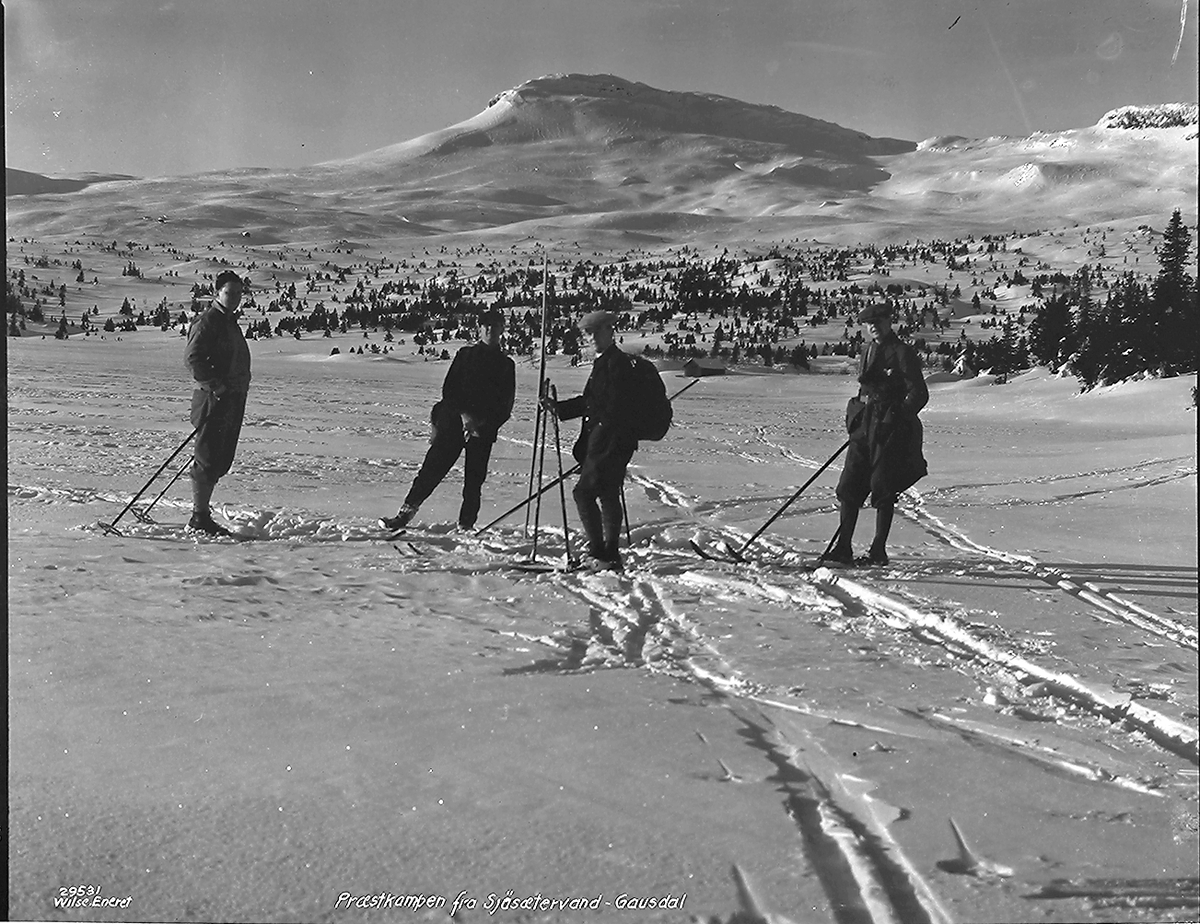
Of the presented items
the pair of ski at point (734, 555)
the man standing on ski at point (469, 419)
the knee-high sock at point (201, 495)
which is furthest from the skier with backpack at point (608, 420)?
the knee-high sock at point (201, 495)

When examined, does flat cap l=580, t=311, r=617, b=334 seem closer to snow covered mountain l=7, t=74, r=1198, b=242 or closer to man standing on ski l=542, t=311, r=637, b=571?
man standing on ski l=542, t=311, r=637, b=571

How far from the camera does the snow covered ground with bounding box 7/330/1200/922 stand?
2.21 m

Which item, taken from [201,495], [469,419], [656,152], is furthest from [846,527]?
[201,495]

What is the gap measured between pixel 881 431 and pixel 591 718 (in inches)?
115

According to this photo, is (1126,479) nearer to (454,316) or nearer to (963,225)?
(454,316)

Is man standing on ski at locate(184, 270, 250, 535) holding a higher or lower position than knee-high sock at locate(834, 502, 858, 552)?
higher

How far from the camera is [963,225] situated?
6091 centimetres

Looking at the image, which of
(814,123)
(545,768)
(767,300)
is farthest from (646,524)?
(767,300)

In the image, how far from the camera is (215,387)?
5656mm

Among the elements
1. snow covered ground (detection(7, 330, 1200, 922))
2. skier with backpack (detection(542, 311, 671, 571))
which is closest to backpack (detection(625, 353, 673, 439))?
skier with backpack (detection(542, 311, 671, 571))

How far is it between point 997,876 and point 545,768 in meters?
1.14

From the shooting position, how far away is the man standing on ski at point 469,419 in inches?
243

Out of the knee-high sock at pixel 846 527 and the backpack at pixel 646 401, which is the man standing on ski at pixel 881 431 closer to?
the knee-high sock at pixel 846 527

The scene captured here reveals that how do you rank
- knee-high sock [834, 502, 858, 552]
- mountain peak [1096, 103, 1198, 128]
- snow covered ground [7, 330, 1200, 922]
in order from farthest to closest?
knee-high sock [834, 502, 858, 552] < mountain peak [1096, 103, 1198, 128] < snow covered ground [7, 330, 1200, 922]
